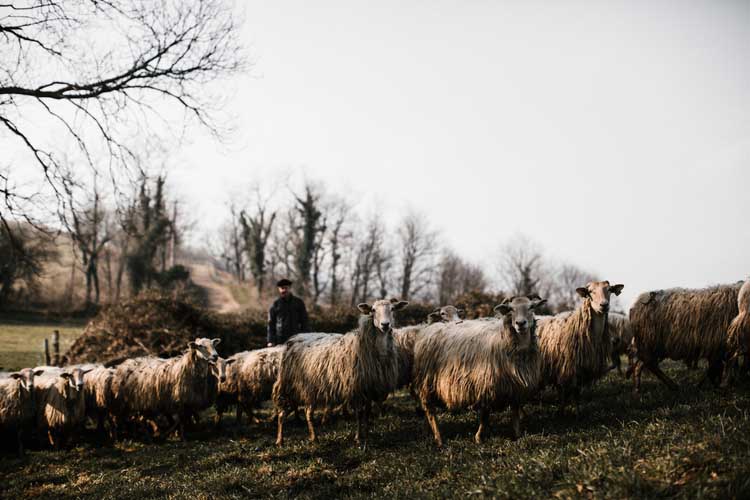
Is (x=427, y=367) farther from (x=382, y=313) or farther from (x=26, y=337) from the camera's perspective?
(x=26, y=337)

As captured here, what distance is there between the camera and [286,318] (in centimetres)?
1218

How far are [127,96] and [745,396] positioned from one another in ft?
44.7

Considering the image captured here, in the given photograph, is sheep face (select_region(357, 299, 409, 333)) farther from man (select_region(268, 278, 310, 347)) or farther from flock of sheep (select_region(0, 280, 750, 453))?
man (select_region(268, 278, 310, 347))

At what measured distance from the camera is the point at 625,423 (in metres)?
6.75

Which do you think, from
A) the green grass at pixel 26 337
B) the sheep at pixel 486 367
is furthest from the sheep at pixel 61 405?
the green grass at pixel 26 337

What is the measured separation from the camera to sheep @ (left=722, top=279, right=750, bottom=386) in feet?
26.8

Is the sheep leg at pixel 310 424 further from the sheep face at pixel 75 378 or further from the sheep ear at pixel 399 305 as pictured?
the sheep face at pixel 75 378

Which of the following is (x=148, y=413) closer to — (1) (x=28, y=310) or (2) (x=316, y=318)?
(2) (x=316, y=318)

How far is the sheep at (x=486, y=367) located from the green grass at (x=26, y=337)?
17.8m

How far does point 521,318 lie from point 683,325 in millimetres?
4278

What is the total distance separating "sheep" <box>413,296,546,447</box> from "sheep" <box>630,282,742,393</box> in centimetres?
339

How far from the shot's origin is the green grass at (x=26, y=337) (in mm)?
20516

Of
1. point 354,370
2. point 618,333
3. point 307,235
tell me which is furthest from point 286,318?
point 307,235

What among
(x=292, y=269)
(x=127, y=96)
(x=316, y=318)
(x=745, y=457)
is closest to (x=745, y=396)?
(x=745, y=457)
